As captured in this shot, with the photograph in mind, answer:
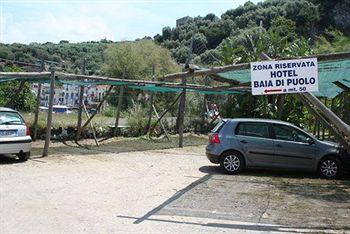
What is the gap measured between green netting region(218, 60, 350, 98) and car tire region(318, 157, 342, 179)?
224cm

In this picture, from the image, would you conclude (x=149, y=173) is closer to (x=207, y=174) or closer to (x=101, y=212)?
(x=207, y=174)

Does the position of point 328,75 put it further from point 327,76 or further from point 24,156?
point 24,156

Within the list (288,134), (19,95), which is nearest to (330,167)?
(288,134)

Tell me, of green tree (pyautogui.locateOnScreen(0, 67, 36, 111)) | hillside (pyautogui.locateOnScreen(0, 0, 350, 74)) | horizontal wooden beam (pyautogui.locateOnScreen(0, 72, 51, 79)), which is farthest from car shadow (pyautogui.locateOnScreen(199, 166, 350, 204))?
hillside (pyautogui.locateOnScreen(0, 0, 350, 74))

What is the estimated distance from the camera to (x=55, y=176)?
38.2 ft

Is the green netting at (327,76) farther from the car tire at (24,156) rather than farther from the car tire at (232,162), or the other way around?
the car tire at (24,156)

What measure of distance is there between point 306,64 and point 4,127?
27.3ft

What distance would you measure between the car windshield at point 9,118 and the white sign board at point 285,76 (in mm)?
7394

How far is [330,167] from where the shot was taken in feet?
42.9

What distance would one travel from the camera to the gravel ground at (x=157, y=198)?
758cm

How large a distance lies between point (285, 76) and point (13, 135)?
313 inches

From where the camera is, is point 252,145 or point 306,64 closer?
point 306,64

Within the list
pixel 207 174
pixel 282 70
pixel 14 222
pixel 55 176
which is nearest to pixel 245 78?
pixel 207 174

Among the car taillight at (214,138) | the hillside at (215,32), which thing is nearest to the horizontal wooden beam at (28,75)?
the car taillight at (214,138)
